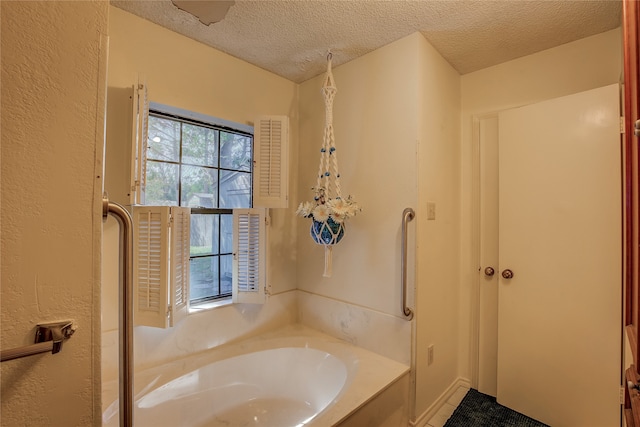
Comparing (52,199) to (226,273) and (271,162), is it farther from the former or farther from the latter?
(226,273)

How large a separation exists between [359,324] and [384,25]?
188 cm

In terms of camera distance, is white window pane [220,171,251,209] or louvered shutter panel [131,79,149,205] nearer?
louvered shutter panel [131,79,149,205]

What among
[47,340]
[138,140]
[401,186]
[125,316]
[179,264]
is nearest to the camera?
[47,340]

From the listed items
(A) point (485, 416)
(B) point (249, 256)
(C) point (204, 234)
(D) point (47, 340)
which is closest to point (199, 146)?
(C) point (204, 234)


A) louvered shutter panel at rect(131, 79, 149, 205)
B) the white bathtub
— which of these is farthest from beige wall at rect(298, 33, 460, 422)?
louvered shutter panel at rect(131, 79, 149, 205)

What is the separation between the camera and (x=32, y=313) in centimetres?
61

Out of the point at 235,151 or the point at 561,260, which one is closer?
the point at 561,260

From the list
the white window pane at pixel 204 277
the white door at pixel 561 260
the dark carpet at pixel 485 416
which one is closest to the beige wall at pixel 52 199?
the white window pane at pixel 204 277

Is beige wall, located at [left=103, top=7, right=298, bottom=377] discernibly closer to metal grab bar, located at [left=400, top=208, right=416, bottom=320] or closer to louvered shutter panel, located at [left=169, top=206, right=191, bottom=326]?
louvered shutter panel, located at [left=169, top=206, right=191, bottom=326]

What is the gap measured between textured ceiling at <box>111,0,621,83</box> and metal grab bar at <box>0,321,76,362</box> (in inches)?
64.0

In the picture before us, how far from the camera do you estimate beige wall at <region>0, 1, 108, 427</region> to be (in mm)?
587

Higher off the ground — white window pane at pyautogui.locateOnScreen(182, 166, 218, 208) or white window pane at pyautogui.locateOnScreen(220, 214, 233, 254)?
white window pane at pyautogui.locateOnScreen(182, 166, 218, 208)

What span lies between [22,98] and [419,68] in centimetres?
179

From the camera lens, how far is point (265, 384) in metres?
1.93
